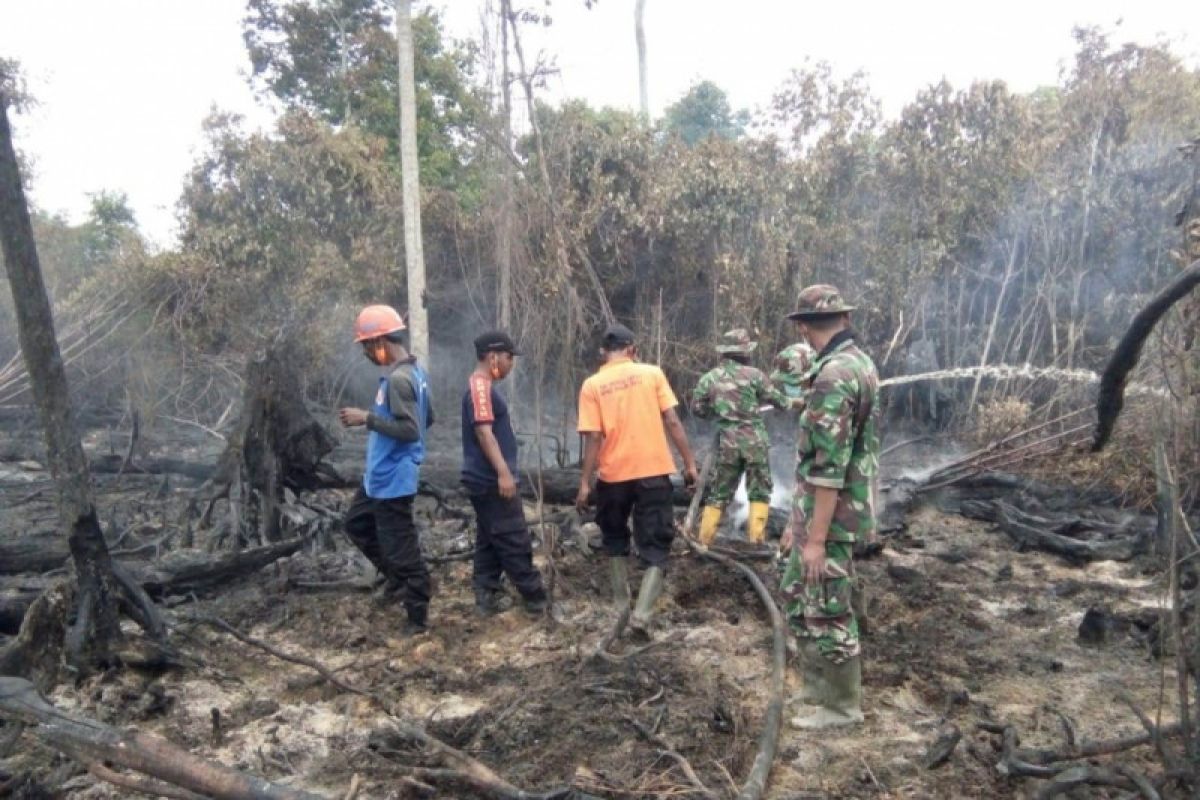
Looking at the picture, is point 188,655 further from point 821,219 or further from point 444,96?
point 444,96

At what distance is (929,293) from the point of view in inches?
562

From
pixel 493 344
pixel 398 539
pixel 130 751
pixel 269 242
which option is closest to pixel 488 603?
pixel 398 539

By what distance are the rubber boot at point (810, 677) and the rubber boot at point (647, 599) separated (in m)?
1.19

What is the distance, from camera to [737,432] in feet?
22.1

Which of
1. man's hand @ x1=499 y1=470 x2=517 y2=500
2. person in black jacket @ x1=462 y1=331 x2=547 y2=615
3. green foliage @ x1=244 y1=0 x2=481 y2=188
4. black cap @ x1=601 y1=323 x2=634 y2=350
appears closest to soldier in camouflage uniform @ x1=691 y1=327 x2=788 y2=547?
black cap @ x1=601 y1=323 x2=634 y2=350

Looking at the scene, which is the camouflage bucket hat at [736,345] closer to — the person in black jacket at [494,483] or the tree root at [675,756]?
the person in black jacket at [494,483]

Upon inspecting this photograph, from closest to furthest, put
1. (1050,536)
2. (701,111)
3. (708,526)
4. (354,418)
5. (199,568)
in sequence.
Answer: (354,418), (199,568), (708,526), (1050,536), (701,111)

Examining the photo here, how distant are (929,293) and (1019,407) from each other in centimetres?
365

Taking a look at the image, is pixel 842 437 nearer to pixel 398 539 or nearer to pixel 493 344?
pixel 493 344

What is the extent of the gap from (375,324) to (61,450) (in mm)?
1720

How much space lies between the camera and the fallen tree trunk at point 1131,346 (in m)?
1.95

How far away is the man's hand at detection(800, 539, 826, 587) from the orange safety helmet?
8.72 feet

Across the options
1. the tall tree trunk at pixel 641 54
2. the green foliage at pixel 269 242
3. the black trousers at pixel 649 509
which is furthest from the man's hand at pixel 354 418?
the tall tree trunk at pixel 641 54

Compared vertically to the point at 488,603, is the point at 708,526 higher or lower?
higher
